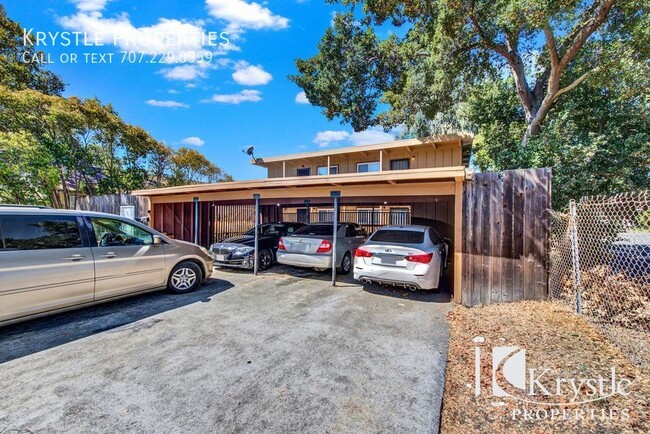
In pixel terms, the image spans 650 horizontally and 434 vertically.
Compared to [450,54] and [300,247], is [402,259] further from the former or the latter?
[450,54]

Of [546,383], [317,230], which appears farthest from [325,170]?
[546,383]

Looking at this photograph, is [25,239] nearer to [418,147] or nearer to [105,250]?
[105,250]

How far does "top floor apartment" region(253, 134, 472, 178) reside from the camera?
10695 mm

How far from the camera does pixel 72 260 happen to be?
4.23 meters

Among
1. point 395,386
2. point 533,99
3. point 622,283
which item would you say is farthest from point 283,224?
point 533,99

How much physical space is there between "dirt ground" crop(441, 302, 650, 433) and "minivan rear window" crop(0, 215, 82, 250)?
18.3 feet

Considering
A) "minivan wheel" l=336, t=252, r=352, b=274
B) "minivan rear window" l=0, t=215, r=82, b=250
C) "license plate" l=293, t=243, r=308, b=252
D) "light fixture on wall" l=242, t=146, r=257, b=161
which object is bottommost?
"minivan wheel" l=336, t=252, r=352, b=274

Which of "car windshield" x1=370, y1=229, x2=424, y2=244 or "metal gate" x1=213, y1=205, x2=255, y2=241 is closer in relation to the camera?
"car windshield" x1=370, y1=229, x2=424, y2=244

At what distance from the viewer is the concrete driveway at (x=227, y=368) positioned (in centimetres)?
229

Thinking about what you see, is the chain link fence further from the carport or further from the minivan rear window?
the minivan rear window

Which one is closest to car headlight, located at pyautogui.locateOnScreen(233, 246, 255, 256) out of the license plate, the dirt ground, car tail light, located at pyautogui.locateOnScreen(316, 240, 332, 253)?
the license plate

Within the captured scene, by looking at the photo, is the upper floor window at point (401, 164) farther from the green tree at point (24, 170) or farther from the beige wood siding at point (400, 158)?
the green tree at point (24, 170)

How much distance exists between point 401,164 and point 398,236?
6.96 meters

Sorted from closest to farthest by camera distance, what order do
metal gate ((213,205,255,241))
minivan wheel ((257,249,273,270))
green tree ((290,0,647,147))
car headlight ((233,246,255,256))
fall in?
green tree ((290,0,647,147)) → car headlight ((233,246,255,256)) → minivan wheel ((257,249,273,270)) → metal gate ((213,205,255,241))
